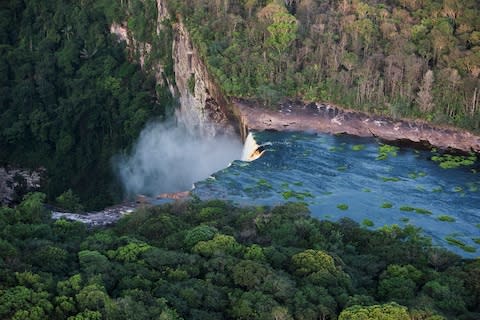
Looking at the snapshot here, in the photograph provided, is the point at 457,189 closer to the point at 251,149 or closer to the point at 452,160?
the point at 452,160

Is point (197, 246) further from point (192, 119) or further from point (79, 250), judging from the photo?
point (192, 119)

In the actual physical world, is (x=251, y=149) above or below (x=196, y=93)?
below

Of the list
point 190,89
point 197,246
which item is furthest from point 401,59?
point 197,246

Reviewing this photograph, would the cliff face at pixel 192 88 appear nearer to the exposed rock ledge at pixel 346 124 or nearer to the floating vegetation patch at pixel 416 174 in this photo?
the exposed rock ledge at pixel 346 124

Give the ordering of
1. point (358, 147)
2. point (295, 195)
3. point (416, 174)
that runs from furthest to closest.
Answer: point (358, 147) → point (416, 174) → point (295, 195)

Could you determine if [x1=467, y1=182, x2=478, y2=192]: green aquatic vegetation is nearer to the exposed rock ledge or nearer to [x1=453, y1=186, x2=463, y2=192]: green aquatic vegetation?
[x1=453, y1=186, x2=463, y2=192]: green aquatic vegetation

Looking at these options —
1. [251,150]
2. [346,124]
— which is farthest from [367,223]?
[346,124]
